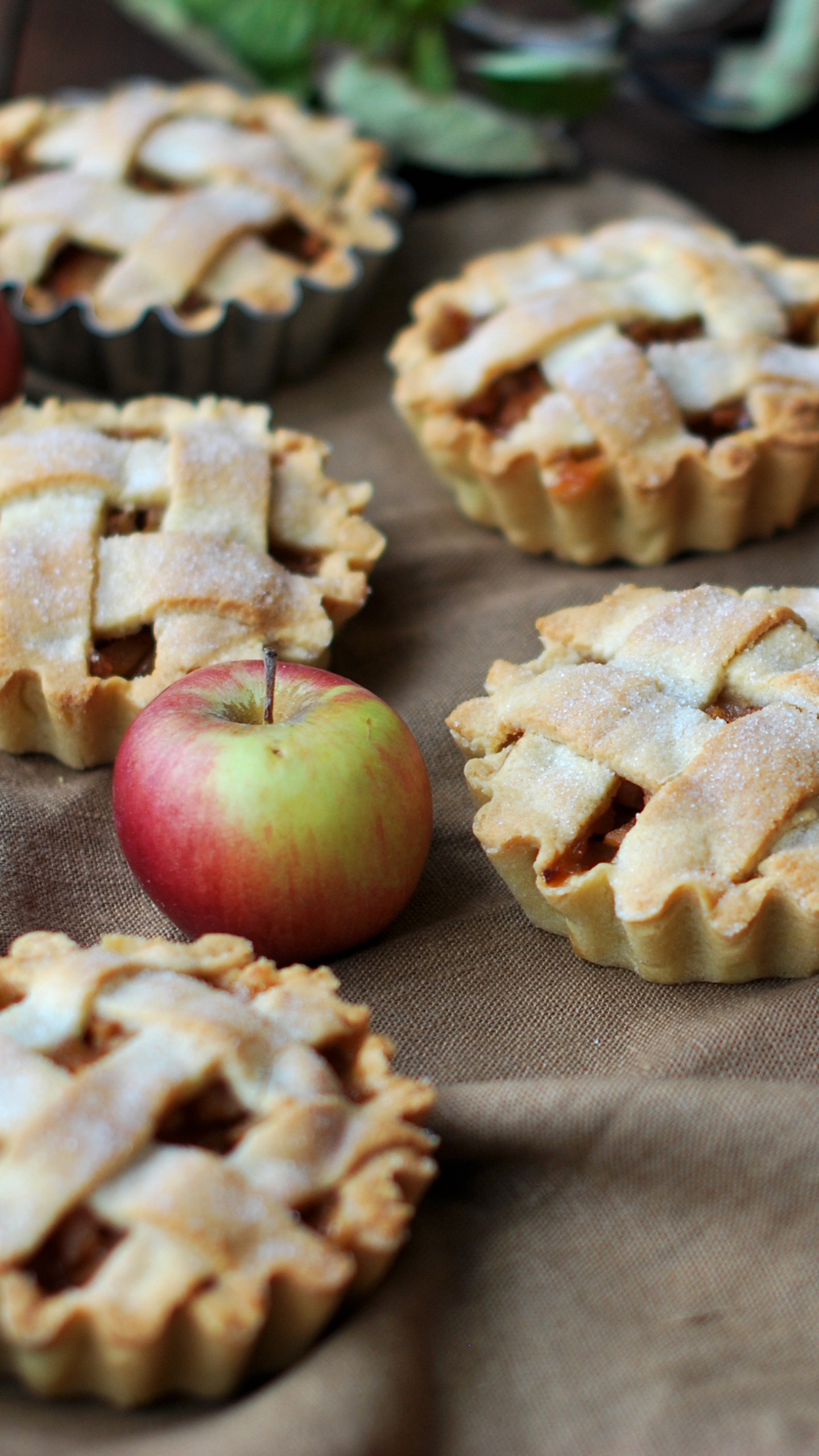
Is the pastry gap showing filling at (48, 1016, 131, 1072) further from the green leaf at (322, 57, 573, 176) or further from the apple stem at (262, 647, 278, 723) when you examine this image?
the green leaf at (322, 57, 573, 176)

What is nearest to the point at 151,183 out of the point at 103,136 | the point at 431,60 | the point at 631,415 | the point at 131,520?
the point at 103,136

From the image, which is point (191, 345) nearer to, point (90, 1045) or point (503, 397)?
point (503, 397)

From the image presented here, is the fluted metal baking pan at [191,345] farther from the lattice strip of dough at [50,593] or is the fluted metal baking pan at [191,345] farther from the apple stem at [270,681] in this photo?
the apple stem at [270,681]

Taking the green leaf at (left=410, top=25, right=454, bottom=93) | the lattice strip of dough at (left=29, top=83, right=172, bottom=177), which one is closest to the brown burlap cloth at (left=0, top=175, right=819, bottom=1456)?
the lattice strip of dough at (left=29, top=83, right=172, bottom=177)

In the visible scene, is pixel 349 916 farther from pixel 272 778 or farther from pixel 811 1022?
pixel 811 1022

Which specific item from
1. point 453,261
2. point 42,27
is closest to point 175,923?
point 453,261
